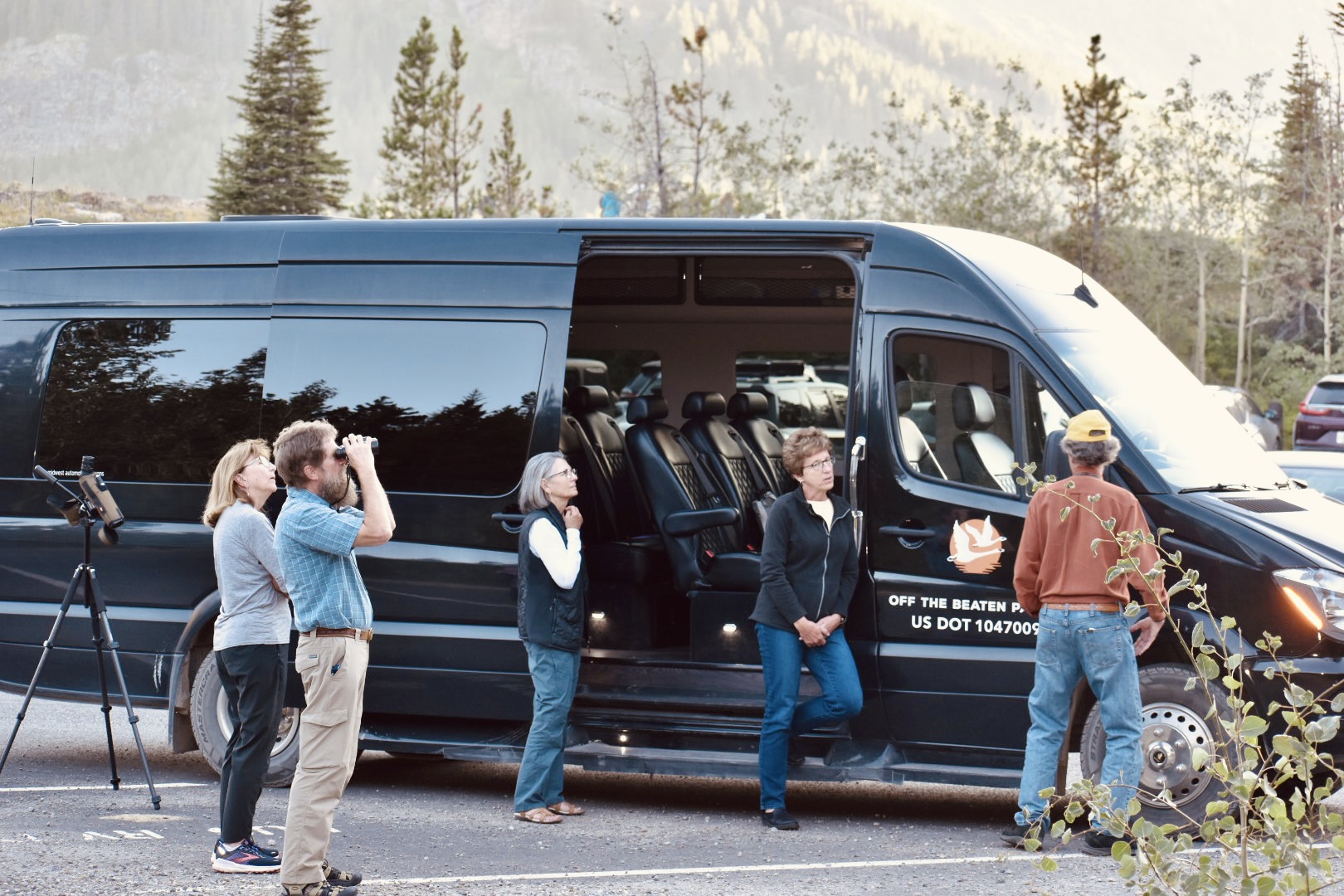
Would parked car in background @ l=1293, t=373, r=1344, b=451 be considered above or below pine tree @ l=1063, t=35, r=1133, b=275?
below

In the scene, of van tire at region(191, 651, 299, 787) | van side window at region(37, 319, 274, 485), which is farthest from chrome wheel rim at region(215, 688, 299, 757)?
van side window at region(37, 319, 274, 485)

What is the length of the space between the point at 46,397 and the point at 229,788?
299 cm

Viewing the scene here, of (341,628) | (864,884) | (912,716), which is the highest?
(341,628)

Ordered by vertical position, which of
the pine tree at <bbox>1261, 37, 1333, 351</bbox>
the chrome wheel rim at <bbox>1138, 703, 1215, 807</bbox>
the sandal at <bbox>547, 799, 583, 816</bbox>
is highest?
the pine tree at <bbox>1261, 37, 1333, 351</bbox>

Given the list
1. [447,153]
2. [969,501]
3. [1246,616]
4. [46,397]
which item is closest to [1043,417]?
[969,501]

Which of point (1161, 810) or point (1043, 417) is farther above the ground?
point (1043, 417)

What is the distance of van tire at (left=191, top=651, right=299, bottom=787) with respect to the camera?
7.68 metres

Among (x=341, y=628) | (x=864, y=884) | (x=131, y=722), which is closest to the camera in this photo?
(x=341, y=628)

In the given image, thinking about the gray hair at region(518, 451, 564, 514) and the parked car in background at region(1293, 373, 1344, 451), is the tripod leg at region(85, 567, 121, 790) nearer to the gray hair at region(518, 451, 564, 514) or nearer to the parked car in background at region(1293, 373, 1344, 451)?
the gray hair at region(518, 451, 564, 514)

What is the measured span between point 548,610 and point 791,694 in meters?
1.07

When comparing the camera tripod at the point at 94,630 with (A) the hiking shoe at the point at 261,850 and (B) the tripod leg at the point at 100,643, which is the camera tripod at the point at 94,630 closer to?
(B) the tripod leg at the point at 100,643

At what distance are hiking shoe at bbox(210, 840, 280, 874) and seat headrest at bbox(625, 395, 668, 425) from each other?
10.2 feet

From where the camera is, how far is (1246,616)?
20.3 ft

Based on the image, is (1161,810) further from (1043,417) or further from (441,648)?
(441,648)
